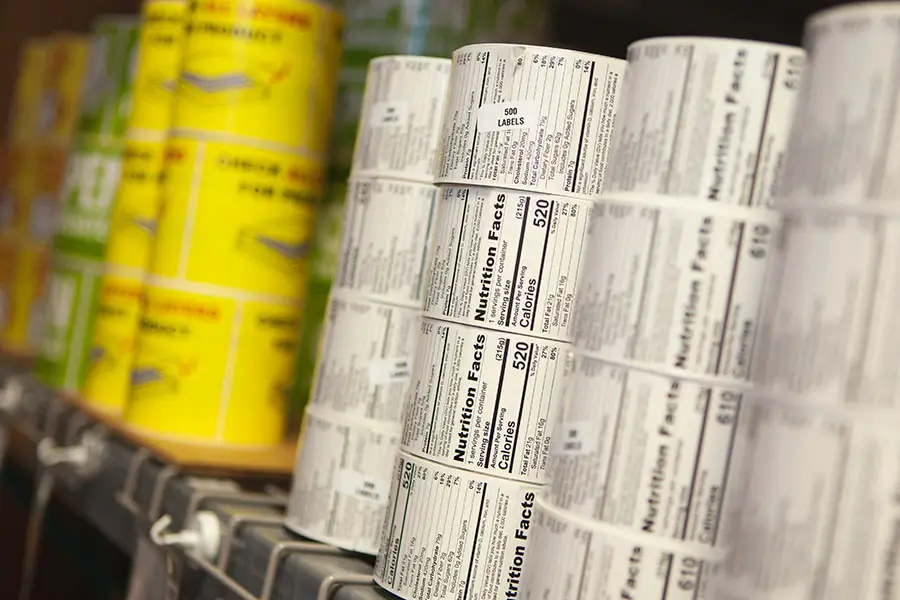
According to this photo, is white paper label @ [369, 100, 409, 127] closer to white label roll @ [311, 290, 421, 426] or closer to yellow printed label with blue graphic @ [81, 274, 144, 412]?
white label roll @ [311, 290, 421, 426]

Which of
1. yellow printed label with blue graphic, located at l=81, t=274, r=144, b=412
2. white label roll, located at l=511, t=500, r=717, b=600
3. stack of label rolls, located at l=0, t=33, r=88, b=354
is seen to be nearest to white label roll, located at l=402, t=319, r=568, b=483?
white label roll, located at l=511, t=500, r=717, b=600

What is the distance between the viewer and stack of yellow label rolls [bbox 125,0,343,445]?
63.7 inches

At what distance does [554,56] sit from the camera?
1.00 m

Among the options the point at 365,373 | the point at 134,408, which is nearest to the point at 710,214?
the point at 365,373

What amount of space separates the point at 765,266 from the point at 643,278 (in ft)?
0.29

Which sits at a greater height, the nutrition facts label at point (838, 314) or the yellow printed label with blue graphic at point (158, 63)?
the yellow printed label with blue graphic at point (158, 63)

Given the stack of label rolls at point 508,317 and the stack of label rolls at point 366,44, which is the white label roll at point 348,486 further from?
the stack of label rolls at point 366,44

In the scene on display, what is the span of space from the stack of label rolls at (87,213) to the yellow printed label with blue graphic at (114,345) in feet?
0.44

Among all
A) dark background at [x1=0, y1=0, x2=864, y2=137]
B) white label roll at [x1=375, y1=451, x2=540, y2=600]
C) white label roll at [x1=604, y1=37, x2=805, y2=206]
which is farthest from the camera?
dark background at [x1=0, y1=0, x2=864, y2=137]

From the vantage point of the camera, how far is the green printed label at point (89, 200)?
6.61 ft

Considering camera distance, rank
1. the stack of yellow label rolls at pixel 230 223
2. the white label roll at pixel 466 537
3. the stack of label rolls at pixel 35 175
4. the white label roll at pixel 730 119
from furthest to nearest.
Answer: the stack of label rolls at pixel 35 175 < the stack of yellow label rolls at pixel 230 223 < the white label roll at pixel 466 537 < the white label roll at pixel 730 119

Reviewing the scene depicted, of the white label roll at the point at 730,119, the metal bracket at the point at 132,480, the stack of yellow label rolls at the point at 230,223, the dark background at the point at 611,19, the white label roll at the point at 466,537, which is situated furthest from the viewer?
the dark background at the point at 611,19

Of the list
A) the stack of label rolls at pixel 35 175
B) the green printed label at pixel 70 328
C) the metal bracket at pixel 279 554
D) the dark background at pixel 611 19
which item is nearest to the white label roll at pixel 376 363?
the metal bracket at pixel 279 554

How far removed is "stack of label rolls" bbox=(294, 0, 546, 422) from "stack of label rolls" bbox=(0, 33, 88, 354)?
2.49ft
